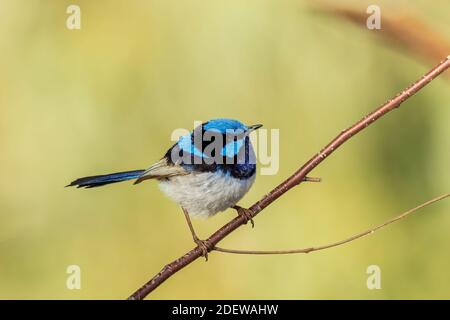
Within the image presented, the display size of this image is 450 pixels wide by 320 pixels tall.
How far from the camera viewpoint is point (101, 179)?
319 cm

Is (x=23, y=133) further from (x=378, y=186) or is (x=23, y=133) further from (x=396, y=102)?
(x=396, y=102)

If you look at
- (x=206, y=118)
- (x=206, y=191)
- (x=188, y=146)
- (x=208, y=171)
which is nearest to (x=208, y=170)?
(x=208, y=171)

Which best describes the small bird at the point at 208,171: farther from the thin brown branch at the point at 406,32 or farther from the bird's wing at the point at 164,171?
the thin brown branch at the point at 406,32

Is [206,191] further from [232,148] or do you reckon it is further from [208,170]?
[232,148]

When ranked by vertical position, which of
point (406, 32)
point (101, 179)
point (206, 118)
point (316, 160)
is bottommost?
point (316, 160)

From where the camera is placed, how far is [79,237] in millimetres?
4598

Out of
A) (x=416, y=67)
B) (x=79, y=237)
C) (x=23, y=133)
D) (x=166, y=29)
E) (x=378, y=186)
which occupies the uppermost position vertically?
(x=166, y=29)

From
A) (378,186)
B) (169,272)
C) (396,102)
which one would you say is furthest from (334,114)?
(169,272)

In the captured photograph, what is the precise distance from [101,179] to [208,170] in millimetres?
556

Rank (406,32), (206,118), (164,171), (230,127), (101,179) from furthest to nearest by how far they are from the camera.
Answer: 1. (206,118)
2. (406,32)
3. (164,171)
4. (230,127)
5. (101,179)

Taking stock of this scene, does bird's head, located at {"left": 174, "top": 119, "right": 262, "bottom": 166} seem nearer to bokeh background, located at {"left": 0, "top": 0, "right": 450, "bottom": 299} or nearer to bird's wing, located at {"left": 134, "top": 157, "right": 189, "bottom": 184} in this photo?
bird's wing, located at {"left": 134, "top": 157, "right": 189, "bottom": 184}

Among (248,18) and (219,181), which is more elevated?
(248,18)

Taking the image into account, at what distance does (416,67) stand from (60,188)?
99.1 inches

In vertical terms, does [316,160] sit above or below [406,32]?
below
